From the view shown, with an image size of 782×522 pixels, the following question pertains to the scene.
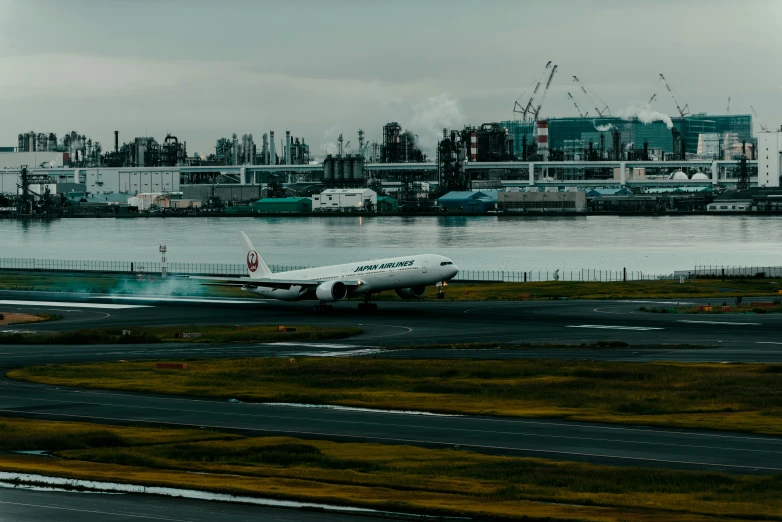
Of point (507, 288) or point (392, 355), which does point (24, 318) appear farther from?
point (507, 288)

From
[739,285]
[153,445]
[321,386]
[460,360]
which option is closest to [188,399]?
[321,386]

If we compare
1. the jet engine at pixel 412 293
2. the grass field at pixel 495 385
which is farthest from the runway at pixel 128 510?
the jet engine at pixel 412 293

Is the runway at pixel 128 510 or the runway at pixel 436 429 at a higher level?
the runway at pixel 128 510

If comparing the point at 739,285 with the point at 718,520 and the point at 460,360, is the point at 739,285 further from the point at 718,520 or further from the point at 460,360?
the point at 718,520

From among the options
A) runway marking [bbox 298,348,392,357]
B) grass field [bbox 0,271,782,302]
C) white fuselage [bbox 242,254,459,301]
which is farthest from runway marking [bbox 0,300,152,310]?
runway marking [bbox 298,348,392,357]

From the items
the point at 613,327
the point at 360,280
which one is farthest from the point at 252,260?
the point at 613,327

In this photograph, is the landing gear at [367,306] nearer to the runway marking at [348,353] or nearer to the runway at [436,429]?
the runway marking at [348,353]

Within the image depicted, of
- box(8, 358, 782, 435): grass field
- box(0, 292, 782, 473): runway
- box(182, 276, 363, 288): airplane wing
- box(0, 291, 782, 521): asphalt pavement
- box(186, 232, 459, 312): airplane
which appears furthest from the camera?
box(182, 276, 363, 288): airplane wing

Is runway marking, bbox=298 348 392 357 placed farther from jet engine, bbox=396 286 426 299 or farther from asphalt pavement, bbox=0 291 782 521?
jet engine, bbox=396 286 426 299
